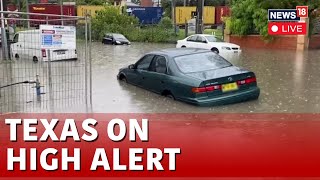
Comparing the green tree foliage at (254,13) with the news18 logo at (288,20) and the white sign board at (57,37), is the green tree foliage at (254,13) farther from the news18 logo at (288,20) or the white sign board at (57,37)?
the white sign board at (57,37)

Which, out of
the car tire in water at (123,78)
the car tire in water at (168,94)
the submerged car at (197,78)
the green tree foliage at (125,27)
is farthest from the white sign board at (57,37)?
the green tree foliage at (125,27)

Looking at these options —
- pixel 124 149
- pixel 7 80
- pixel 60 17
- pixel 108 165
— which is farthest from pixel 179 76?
pixel 7 80

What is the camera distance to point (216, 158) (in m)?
5.80

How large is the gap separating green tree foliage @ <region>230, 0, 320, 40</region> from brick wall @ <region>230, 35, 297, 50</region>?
442 millimetres

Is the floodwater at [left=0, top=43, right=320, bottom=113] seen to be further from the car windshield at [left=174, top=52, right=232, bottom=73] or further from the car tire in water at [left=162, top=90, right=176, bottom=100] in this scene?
the car windshield at [left=174, top=52, right=232, bottom=73]

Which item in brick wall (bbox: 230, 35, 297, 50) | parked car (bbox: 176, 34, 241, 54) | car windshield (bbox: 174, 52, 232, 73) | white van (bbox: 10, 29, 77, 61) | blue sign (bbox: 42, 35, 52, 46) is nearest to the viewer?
blue sign (bbox: 42, 35, 52, 46)

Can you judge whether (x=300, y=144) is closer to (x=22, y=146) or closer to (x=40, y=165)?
(x=40, y=165)

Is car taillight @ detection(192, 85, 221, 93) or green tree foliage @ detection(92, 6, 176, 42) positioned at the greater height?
green tree foliage @ detection(92, 6, 176, 42)

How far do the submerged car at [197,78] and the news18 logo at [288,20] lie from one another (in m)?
18.9

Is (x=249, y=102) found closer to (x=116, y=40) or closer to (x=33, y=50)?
(x=33, y=50)

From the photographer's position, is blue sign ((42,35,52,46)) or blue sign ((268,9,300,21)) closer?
blue sign ((42,35,52,46))

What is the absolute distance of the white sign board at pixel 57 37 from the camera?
337 inches

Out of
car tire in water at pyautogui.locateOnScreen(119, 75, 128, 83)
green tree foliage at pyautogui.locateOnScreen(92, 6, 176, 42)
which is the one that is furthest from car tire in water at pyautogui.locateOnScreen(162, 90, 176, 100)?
green tree foliage at pyautogui.locateOnScreen(92, 6, 176, 42)

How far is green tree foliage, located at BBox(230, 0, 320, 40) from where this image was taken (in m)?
28.0
